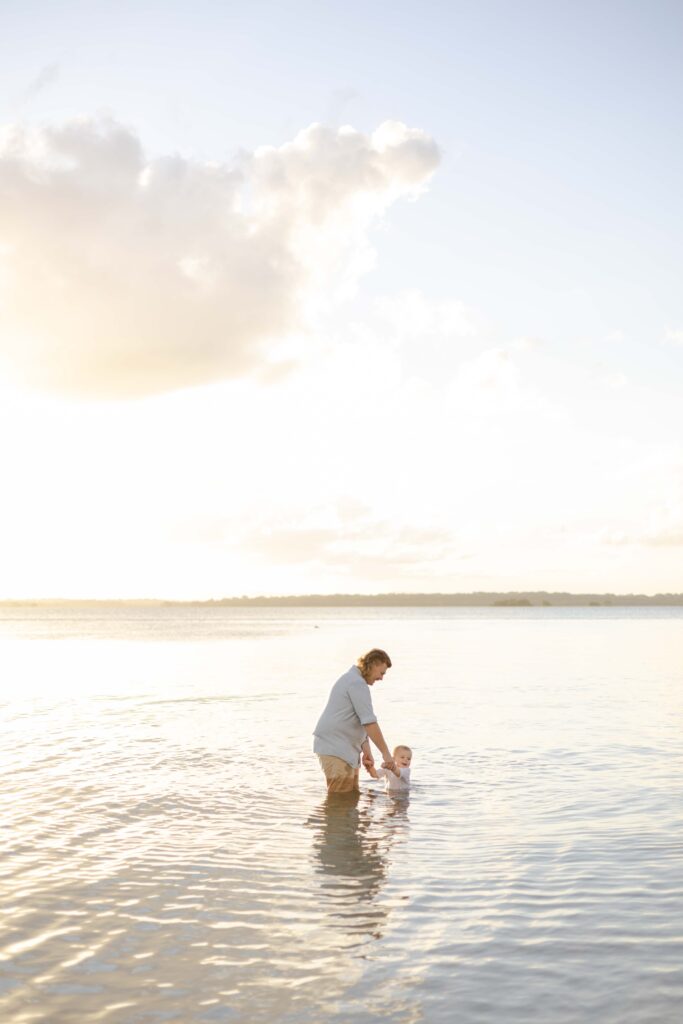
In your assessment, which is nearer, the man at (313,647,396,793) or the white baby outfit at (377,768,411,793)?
the man at (313,647,396,793)

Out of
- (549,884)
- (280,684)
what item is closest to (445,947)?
(549,884)

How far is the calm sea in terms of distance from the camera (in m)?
6.85

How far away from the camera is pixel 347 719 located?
1355 cm

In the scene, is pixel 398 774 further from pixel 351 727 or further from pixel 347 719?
pixel 347 719

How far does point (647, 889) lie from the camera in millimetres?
9578

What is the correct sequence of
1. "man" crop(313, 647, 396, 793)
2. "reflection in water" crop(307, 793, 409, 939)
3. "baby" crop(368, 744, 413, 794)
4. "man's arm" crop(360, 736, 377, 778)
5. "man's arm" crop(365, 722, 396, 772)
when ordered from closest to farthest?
1. "reflection in water" crop(307, 793, 409, 939)
2. "man's arm" crop(365, 722, 396, 772)
3. "man" crop(313, 647, 396, 793)
4. "man's arm" crop(360, 736, 377, 778)
5. "baby" crop(368, 744, 413, 794)

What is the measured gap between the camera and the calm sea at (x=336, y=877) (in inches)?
270

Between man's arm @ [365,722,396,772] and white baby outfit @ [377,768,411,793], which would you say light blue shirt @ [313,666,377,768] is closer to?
man's arm @ [365,722,396,772]

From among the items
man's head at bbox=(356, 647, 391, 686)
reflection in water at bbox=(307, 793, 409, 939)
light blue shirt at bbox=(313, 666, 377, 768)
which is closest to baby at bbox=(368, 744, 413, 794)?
reflection in water at bbox=(307, 793, 409, 939)

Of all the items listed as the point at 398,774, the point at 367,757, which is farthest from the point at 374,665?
the point at 398,774

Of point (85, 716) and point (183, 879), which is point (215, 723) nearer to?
point (85, 716)

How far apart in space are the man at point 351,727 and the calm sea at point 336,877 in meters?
0.54

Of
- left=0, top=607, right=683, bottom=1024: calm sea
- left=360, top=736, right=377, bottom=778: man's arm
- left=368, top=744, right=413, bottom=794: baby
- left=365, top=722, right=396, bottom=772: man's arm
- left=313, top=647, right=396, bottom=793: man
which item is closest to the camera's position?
left=0, top=607, right=683, bottom=1024: calm sea

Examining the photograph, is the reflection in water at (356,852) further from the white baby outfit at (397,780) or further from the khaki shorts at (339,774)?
the white baby outfit at (397,780)
